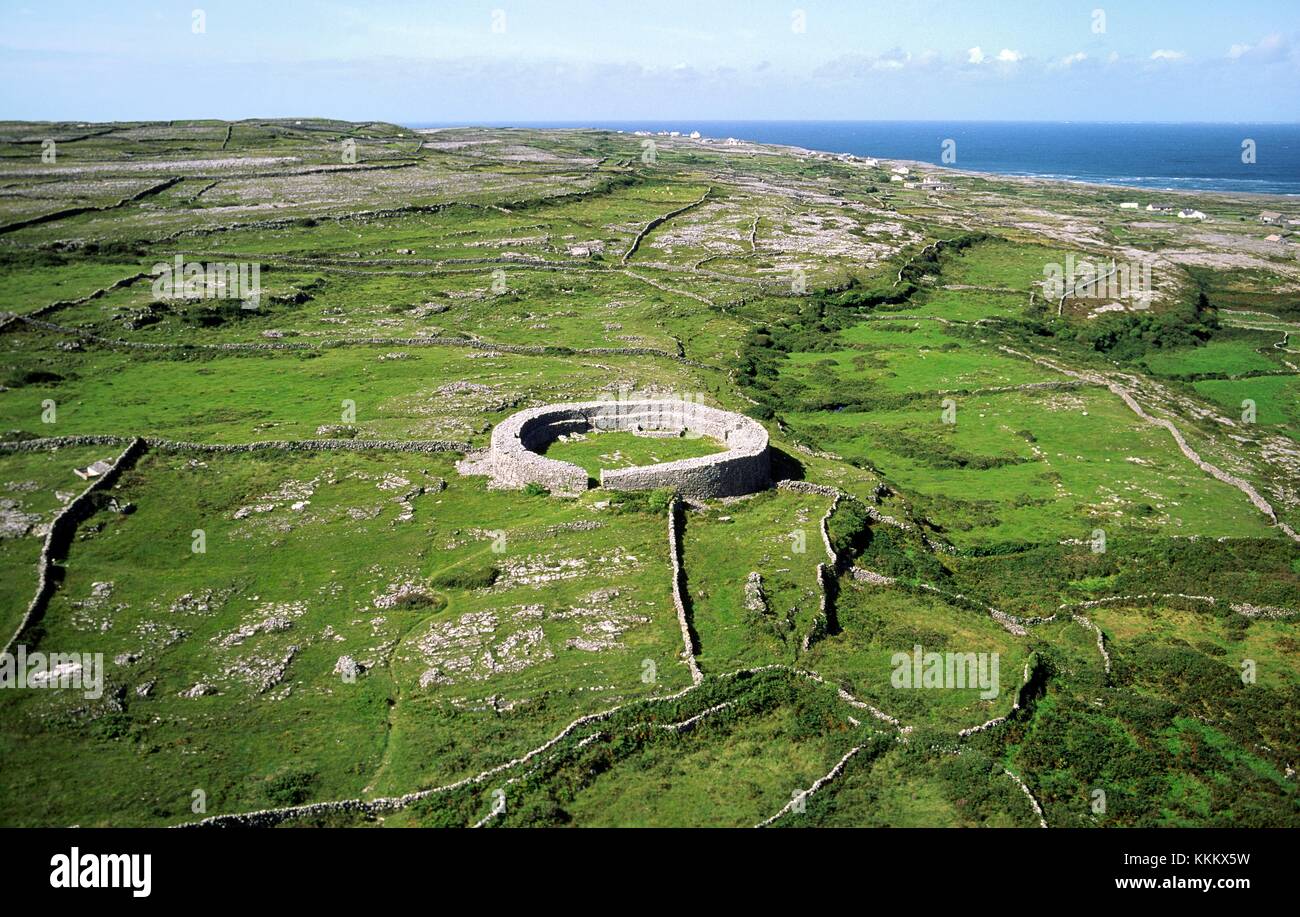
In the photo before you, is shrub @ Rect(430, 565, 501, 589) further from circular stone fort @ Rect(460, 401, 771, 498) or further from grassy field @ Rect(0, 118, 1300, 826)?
circular stone fort @ Rect(460, 401, 771, 498)

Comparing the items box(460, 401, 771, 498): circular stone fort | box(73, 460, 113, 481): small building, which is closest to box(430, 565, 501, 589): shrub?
box(460, 401, 771, 498): circular stone fort

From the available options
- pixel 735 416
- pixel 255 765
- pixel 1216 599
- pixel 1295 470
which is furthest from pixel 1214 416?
pixel 255 765

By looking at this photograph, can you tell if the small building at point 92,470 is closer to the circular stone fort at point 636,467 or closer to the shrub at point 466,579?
the circular stone fort at point 636,467

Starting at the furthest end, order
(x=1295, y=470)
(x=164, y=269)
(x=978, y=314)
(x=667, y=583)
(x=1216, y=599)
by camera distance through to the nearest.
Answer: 1. (x=978, y=314)
2. (x=164, y=269)
3. (x=1295, y=470)
4. (x=1216, y=599)
5. (x=667, y=583)

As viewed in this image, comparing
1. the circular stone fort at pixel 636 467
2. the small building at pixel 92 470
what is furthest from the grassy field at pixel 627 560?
the small building at pixel 92 470

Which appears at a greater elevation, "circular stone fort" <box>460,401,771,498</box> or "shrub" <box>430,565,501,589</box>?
"circular stone fort" <box>460,401,771,498</box>

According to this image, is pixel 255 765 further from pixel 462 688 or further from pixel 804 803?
pixel 804 803
